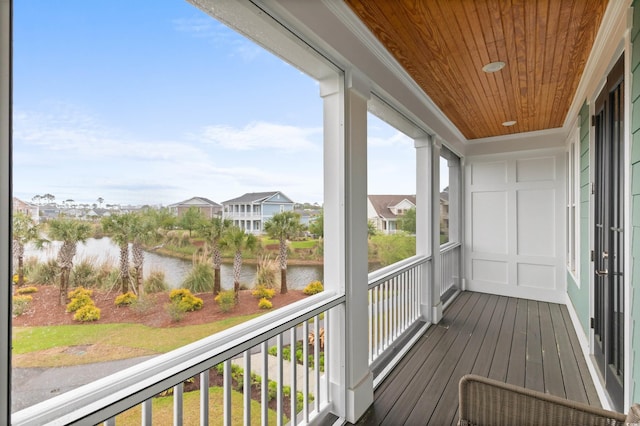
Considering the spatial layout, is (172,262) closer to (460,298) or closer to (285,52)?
(285,52)

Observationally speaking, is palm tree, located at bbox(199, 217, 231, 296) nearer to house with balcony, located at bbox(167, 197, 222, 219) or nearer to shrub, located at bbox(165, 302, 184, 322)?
house with balcony, located at bbox(167, 197, 222, 219)

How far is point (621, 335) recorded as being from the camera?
6.09 feet

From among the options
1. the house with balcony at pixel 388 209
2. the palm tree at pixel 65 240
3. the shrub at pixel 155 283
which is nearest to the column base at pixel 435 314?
the house with balcony at pixel 388 209

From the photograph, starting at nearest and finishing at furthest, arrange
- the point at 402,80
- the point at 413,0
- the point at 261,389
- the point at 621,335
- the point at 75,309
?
the point at 75,309 → the point at 261,389 → the point at 413,0 → the point at 621,335 → the point at 402,80

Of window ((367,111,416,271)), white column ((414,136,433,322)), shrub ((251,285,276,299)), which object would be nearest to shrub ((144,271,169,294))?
shrub ((251,285,276,299))

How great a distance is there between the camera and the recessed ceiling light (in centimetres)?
238

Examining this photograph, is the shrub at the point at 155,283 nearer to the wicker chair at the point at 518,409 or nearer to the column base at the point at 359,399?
the wicker chair at the point at 518,409

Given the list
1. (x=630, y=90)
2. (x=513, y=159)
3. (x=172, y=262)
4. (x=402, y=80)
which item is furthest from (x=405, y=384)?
(x=513, y=159)

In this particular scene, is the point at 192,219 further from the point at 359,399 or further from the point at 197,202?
the point at 359,399

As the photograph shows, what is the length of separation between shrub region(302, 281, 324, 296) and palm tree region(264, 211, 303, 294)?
203mm

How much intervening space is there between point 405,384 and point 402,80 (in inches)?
95.5

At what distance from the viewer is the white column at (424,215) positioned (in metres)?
3.48

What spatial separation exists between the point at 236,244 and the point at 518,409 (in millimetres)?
1250

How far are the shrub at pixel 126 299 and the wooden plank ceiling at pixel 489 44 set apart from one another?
1735 millimetres
